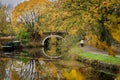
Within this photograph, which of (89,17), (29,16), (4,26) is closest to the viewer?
(89,17)

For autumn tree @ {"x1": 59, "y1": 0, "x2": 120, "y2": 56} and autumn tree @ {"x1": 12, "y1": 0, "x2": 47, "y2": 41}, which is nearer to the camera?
autumn tree @ {"x1": 59, "y1": 0, "x2": 120, "y2": 56}

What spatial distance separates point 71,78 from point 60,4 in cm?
1878

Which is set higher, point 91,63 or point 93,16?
point 93,16

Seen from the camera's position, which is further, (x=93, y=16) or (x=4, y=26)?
(x=4, y=26)

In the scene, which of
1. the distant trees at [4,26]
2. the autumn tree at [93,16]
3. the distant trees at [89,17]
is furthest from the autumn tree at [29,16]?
the autumn tree at [93,16]

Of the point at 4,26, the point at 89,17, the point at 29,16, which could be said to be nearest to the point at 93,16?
the point at 89,17

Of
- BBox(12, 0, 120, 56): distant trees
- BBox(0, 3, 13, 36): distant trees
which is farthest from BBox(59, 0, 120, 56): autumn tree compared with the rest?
BBox(0, 3, 13, 36): distant trees

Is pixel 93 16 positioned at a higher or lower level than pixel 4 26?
higher

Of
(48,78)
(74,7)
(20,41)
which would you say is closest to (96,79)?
(48,78)

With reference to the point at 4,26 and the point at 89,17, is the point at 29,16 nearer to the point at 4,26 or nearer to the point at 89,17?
the point at 4,26

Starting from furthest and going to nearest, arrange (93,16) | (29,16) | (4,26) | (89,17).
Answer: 1. (29,16)
2. (4,26)
3. (89,17)
4. (93,16)

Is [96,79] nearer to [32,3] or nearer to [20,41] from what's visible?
[20,41]

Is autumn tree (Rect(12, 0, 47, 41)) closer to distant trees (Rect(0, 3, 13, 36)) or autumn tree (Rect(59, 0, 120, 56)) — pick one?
distant trees (Rect(0, 3, 13, 36))

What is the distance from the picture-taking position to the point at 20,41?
56344 mm
